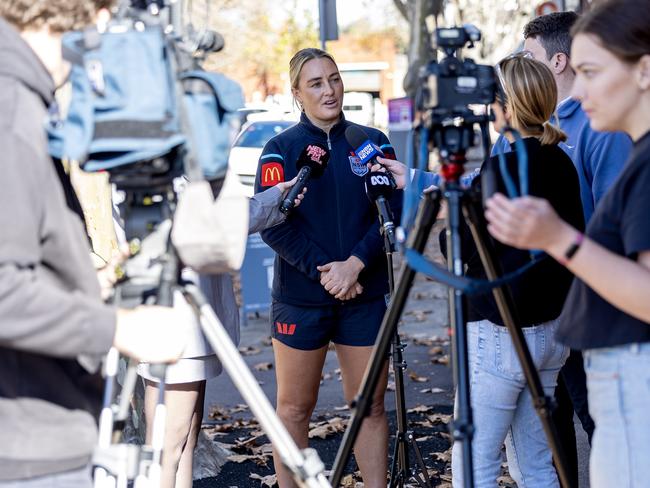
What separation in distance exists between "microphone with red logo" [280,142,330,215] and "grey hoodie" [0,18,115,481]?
1985 millimetres

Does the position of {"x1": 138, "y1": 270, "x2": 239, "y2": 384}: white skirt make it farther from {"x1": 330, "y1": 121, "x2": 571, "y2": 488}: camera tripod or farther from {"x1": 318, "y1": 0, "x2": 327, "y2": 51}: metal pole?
{"x1": 318, "y1": 0, "x2": 327, "y2": 51}: metal pole

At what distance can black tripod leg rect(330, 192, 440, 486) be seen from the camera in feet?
Result: 9.60

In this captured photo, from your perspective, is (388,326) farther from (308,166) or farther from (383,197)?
(308,166)

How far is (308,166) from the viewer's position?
14.8 ft

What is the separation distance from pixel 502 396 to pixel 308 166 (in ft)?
4.57

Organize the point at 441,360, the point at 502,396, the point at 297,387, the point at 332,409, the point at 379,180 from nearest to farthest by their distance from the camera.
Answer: the point at 502,396 < the point at 379,180 < the point at 297,387 < the point at 332,409 < the point at 441,360

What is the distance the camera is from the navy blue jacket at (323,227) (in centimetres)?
474

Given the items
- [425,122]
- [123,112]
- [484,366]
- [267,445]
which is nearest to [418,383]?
[267,445]

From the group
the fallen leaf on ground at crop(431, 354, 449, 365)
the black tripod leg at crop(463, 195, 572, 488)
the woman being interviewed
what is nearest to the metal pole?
the fallen leaf on ground at crop(431, 354, 449, 365)

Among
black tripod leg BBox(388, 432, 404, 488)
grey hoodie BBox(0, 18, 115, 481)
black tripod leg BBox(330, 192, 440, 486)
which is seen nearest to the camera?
grey hoodie BBox(0, 18, 115, 481)

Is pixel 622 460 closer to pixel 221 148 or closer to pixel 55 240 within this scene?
pixel 221 148

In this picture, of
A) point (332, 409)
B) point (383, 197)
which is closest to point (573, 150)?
point (383, 197)

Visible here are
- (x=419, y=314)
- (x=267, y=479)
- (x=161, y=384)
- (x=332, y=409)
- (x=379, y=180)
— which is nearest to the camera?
(x=161, y=384)

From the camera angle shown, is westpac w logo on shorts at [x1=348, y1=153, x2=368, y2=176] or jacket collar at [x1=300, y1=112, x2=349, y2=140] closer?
westpac w logo on shorts at [x1=348, y1=153, x2=368, y2=176]
